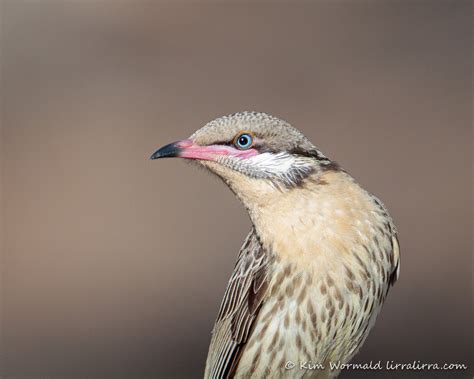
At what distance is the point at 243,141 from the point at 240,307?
1026mm

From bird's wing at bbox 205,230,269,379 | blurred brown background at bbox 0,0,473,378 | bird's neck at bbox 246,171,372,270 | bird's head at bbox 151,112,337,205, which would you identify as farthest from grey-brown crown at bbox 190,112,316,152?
blurred brown background at bbox 0,0,473,378

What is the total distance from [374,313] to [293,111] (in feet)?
29.6

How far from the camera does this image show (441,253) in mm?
10914

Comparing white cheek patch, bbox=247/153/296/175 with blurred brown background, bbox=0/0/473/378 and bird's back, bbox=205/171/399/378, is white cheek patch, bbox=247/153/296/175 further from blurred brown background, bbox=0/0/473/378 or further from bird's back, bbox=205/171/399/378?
blurred brown background, bbox=0/0/473/378

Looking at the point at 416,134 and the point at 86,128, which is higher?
the point at 86,128

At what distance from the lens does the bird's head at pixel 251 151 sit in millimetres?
4465

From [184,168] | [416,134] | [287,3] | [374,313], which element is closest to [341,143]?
[416,134]

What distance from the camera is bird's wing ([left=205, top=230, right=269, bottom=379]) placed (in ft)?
15.7

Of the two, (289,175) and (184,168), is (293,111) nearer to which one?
(184,168)

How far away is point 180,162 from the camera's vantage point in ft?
42.5

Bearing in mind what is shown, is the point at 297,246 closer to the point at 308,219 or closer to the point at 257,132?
the point at 308,219

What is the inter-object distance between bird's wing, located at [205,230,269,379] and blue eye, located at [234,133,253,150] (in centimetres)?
59

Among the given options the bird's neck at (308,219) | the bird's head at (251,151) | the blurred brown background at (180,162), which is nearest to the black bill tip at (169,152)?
the bird's head at (251,151)

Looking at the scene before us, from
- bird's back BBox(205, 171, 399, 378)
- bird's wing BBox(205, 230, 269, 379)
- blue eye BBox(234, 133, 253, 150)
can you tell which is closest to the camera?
blue eye BBox(234, 133, 253, 150)
